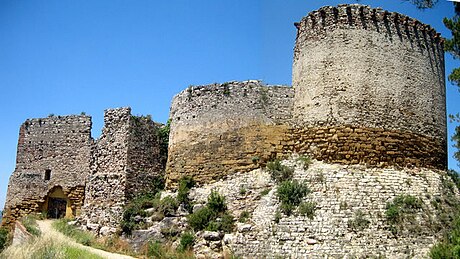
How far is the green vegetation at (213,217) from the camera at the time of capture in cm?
1476

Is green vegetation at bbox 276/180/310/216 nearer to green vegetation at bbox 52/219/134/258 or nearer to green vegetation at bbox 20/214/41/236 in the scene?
green vegetation at bbox 52/219/134/258

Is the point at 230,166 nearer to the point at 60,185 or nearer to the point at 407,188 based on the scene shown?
the point at 407,188

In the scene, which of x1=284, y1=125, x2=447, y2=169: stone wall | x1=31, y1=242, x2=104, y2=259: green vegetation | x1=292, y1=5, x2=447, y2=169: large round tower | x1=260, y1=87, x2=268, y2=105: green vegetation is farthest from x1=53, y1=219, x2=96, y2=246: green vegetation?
x1=292, y1=5, x2=447, y2=169: large round tower

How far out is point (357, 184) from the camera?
14477 millimetres

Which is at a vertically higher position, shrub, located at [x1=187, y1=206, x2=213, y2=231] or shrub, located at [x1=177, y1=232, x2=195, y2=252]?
shrub, located at [x1=187, y1=206, x2=213, y2=231]

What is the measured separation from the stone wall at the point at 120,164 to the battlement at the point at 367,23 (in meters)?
6.87

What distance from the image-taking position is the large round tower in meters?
15.3

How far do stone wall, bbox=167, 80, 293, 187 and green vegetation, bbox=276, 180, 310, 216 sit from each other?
149cm

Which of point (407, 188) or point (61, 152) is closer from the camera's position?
point (407, 188)

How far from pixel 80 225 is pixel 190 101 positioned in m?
5.98

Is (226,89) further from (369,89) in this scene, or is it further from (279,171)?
(369,89)

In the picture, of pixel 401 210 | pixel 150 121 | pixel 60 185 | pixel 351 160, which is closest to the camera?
pixel 401 210

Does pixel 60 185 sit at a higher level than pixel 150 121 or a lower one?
lower

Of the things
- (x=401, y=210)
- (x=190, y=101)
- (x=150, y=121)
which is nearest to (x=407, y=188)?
(x=401, y=210)
